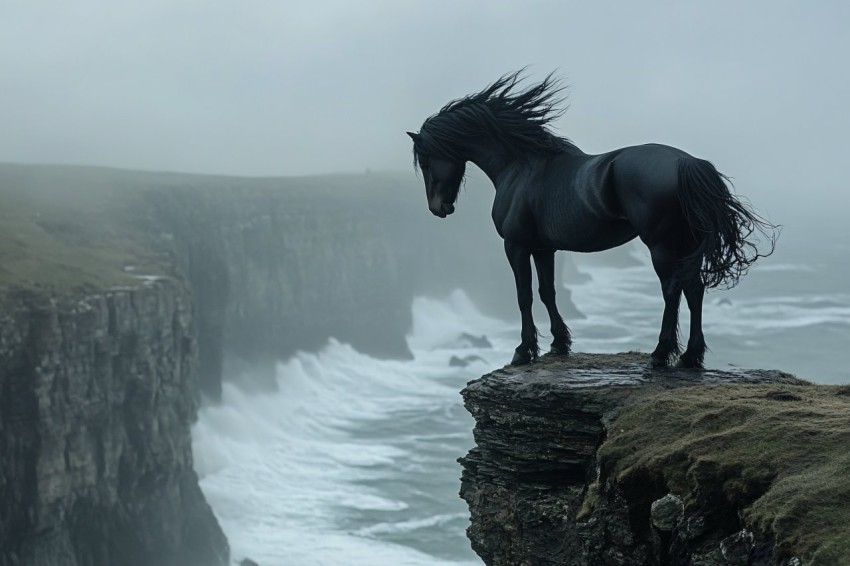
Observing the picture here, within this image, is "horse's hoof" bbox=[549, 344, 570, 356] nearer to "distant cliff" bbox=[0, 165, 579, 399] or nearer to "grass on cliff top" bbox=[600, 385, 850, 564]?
"grass on cliff top" bbox=[600, 385, 850, 564]

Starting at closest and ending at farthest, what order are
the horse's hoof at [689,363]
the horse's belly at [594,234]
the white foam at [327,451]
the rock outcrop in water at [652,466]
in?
the rock outcrop in water at [652,466] → the horse's belly at [594,234] → the horse's hoof at [689,363] → the white foam at [327,451]

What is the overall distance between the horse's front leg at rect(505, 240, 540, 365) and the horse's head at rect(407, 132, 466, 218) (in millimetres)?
1366

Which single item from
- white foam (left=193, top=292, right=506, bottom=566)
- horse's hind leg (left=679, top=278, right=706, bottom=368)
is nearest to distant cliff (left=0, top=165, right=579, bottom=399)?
white foam (left=193, top=292, right=506, bottom=566)

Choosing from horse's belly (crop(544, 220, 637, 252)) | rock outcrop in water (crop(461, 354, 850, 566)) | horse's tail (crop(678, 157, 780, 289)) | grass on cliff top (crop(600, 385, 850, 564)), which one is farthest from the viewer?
horse's belly (crop(544, 220, 637, 252))

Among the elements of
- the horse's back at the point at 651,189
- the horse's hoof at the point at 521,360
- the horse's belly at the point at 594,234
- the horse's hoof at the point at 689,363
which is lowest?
the horse's hoof at the point at 521,360

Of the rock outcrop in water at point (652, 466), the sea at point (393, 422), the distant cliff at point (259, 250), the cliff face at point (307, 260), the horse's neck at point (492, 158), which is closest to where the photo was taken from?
the rock outcrop in water at point (652, 466)

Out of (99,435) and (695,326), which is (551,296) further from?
(99,435)

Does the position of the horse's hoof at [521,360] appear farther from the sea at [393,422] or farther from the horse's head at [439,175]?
the sea at [393,422]

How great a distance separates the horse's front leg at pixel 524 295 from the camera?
52.5 feet

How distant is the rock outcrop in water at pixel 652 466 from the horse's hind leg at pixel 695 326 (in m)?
0.24

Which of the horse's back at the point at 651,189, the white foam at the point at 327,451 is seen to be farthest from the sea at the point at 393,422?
the horse's back at the point at 651,189

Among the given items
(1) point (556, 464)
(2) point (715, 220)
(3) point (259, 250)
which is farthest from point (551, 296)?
(3) point (259, 250)

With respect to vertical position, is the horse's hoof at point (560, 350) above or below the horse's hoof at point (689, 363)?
below

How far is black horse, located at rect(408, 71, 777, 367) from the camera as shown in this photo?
44.5 ft
